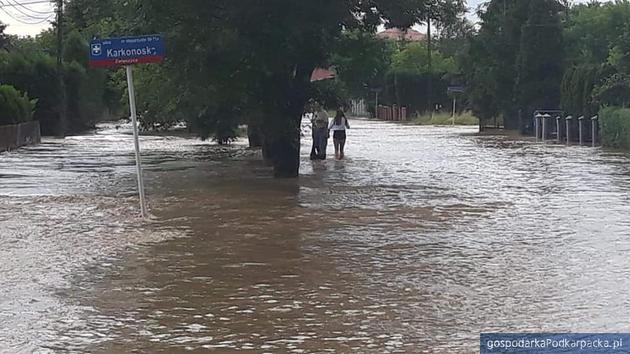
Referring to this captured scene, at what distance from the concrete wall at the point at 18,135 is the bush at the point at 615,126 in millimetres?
20019

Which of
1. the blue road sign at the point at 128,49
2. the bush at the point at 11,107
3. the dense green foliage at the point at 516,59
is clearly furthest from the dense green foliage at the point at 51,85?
the blue road sign at the point at 128,49

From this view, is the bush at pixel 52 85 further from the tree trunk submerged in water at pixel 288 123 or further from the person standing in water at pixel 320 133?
the tree trunk submerged in water at pixel 288 123

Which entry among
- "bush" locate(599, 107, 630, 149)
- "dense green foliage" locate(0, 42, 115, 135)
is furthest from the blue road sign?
"dense green foliage" locate(0, 42, 115, 135)

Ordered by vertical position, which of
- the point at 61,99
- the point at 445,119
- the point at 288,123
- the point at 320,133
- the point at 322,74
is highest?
the point at 322,74

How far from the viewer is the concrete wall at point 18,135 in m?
33.8

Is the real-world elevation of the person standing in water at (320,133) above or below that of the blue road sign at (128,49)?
below

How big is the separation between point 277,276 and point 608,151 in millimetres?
24368

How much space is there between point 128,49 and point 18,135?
22.4 meters

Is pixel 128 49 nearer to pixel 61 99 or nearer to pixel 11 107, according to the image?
pixel 11 107

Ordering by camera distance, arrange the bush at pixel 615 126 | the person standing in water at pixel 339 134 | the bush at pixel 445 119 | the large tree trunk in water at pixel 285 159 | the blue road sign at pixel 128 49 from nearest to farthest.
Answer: the blue road sign at pixel 128 49, the large tree trunk in water at pixel 285 159, the person standing in water at pixel 339 134, the bush at pixel 615 126, the bush at pixel 445 119

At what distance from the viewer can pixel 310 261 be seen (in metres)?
11.7

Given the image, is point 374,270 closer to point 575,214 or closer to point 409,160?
point 575,214

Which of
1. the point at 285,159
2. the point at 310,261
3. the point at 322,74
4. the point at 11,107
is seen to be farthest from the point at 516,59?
the point at 310,261

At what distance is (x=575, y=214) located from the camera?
15.8m
